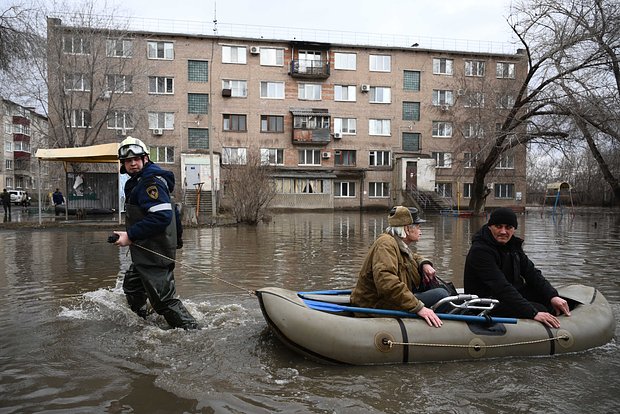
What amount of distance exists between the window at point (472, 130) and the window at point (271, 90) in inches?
650

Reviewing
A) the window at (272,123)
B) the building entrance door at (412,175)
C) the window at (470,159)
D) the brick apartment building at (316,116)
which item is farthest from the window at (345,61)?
the window at (470,159)

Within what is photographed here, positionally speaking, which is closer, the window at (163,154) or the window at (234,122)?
the window at (163,154)

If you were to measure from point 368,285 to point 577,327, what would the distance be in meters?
2.30

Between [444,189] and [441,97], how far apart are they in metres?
8.00

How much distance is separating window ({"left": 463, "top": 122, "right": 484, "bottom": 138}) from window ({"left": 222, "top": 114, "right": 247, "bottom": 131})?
18.0 metres

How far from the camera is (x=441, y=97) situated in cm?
4362

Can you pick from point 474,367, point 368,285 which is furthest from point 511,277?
point 368,285

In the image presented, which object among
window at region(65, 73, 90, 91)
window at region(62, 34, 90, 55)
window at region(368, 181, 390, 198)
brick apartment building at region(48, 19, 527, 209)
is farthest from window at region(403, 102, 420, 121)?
window at region(62, 34, 90, 55)

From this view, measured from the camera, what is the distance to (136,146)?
214 inches

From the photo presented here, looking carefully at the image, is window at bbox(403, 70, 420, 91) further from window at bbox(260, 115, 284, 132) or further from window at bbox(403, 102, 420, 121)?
window at bbox(260, 115, 284, 132)

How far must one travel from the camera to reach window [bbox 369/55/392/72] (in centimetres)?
4234

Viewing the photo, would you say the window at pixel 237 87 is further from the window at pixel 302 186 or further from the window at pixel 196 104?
the window at pixel 302 186

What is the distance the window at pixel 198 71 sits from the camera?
39.5 metres

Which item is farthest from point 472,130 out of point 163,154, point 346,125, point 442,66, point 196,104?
point 163,154
